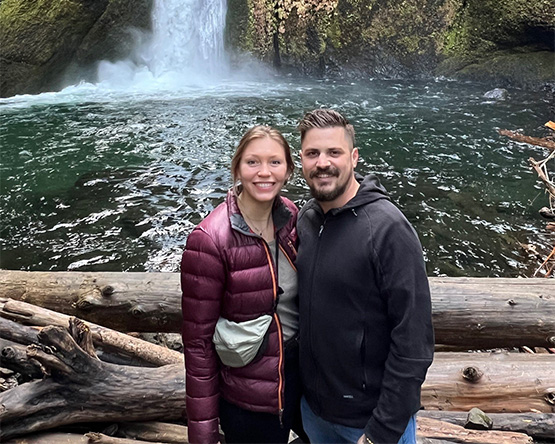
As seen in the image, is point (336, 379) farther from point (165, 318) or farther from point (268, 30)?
point (268, 30)

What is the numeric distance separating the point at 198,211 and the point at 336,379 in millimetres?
6359

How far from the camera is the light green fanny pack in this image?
2193 millimetres

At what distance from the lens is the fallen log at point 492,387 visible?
3273 millimetres

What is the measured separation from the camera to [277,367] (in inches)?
90.3

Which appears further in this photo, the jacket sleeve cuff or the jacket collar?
the jacket collar

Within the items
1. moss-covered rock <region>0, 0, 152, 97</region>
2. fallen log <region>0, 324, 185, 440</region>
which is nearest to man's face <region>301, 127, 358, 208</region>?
fallen log <region>0, 324, 185, 440</region>

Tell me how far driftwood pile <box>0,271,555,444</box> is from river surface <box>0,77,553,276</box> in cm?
235

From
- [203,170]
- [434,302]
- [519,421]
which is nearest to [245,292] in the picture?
[519,421]

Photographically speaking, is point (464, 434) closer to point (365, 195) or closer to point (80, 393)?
point (365, 195)

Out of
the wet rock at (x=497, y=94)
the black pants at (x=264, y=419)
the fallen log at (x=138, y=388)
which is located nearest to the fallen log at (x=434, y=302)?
the fallen log at (x=138, y=388)

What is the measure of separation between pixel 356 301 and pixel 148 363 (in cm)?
220

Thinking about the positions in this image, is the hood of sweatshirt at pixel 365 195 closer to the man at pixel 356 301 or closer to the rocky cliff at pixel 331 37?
the man at pixel 356 301

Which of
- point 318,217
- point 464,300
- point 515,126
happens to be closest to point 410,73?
point 515,126

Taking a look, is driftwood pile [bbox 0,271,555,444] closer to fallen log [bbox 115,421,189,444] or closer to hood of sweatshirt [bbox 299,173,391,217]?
fallen log [bbox 115,421,189,444]
